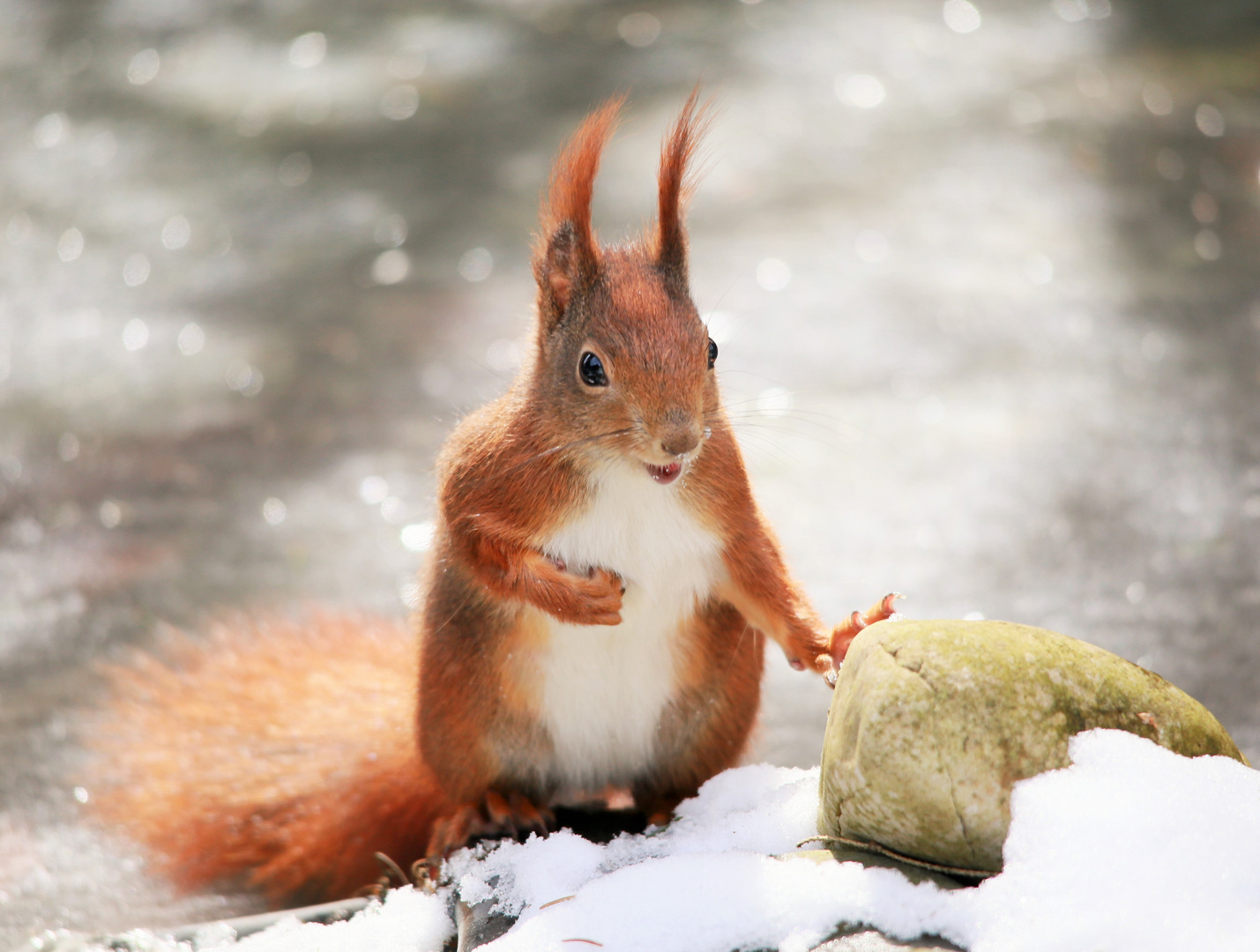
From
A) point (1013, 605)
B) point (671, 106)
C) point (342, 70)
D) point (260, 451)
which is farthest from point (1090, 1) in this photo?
point (260, 451)

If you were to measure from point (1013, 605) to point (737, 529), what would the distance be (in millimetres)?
996

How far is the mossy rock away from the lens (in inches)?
45.1

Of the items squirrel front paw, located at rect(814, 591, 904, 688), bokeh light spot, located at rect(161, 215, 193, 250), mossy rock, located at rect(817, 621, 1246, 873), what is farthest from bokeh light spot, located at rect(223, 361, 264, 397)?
mossy rock, located at rect(817, 621, 1246, 873)

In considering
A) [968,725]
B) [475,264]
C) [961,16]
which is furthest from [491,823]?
[961,16]

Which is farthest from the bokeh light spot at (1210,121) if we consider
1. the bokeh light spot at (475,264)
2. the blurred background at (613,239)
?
the bokeh light spot at (475,264)

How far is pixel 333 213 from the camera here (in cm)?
357

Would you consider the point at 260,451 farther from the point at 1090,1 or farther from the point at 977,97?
the point at 1090,1

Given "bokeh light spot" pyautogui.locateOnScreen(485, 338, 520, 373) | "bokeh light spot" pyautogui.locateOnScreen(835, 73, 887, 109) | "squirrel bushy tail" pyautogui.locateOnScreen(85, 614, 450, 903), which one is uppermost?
"bokeh light spot" pyautogui.locateOnScreen(835, 73, 887, 109)

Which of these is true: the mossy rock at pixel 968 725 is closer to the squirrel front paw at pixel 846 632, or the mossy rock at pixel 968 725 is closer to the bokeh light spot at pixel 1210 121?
the squirrel front paw at pixel 846 632

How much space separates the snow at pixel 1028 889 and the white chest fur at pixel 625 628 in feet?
0.49

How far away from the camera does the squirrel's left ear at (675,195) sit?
134 cm

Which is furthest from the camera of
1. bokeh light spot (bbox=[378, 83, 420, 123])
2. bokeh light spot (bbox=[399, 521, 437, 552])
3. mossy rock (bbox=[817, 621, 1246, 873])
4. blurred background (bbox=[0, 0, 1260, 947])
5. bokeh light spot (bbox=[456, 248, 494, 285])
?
bokeh light spot (bbox=[378, 83, 420, 123])

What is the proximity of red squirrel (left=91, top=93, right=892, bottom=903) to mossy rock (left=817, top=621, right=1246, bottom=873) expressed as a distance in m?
0.21

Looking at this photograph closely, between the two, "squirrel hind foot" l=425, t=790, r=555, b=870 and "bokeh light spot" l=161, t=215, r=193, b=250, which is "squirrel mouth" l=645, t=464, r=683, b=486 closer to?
"squirrel hind foot" l=425, t=790, r=555, b=870
